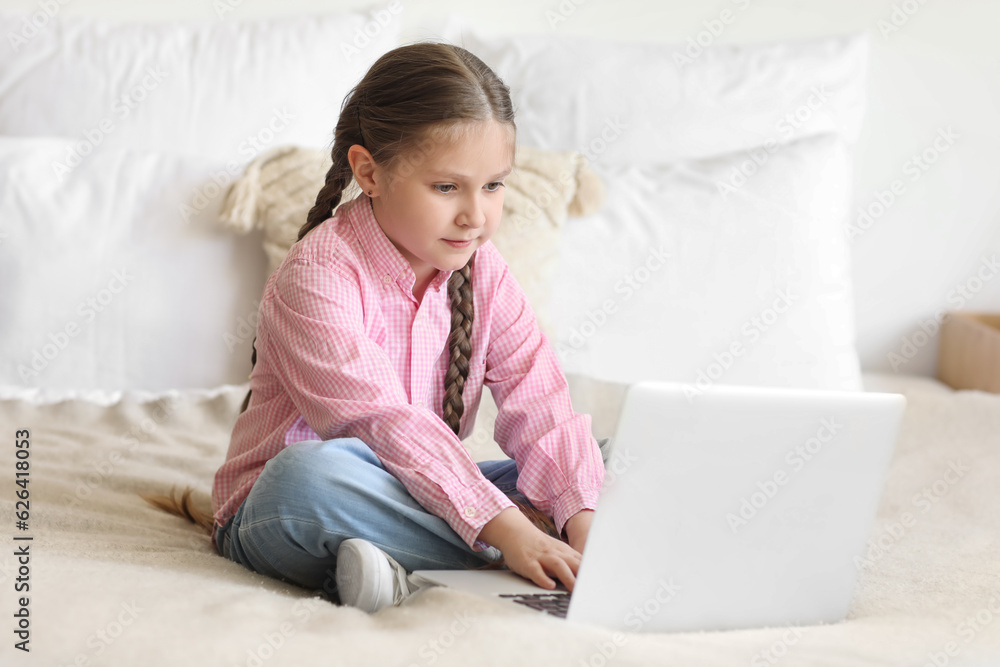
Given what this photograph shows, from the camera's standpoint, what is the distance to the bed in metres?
0.92

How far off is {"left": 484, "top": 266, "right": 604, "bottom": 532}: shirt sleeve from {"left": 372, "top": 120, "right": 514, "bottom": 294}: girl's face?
0.15 m

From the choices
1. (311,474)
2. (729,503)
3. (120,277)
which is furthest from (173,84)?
(729,503)

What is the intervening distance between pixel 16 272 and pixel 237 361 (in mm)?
363

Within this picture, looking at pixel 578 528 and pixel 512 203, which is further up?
pixel 512 203

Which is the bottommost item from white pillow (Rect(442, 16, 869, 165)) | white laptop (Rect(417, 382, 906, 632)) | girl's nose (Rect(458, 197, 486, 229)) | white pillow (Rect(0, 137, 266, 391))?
white pillow (Rect(0, 137, 266, 391))

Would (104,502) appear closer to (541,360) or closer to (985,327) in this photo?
(541,360)

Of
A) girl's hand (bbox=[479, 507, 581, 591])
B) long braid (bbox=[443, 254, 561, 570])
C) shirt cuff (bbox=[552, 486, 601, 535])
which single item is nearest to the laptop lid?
girl's hand (bbox=[479, 507, 581, 591])

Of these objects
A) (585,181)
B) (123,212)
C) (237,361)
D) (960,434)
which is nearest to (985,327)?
(960,434)

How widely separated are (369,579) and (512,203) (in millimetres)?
858

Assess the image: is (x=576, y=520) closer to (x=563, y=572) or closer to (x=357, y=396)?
(x=563, y=572)

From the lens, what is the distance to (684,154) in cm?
183

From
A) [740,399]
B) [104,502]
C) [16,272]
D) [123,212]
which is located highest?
[740,399]

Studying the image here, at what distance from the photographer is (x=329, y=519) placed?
2.85 feet

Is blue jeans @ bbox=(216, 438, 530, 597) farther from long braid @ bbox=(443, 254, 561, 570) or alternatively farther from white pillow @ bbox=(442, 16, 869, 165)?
white pillow @ bbox=(442, 16, 869, 165)
